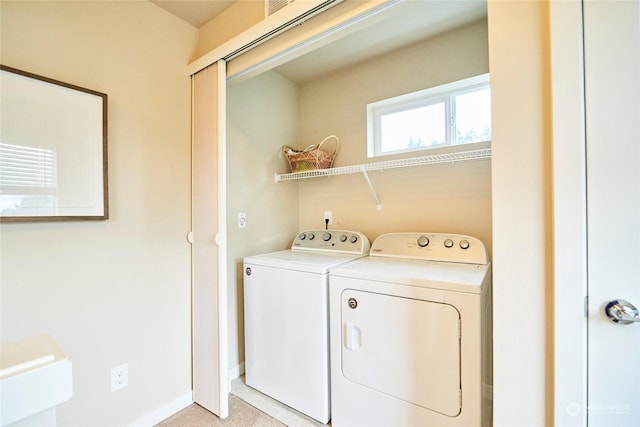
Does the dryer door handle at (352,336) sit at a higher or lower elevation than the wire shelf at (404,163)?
lower

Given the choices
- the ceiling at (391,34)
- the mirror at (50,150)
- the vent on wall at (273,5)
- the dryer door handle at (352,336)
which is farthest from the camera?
the ceiling at (391,34)

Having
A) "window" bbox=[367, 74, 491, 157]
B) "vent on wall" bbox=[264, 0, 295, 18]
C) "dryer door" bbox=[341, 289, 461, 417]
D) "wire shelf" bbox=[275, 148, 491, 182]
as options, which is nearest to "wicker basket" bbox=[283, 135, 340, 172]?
"wire shelf" bbox=[275, 148, 491, 182]

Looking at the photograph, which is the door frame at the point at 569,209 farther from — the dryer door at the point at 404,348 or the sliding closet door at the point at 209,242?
the sliding closet door at the point at 209,242

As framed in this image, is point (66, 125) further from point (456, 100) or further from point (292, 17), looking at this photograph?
point (456, 100)

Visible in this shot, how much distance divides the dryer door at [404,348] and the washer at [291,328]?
0.18 meters

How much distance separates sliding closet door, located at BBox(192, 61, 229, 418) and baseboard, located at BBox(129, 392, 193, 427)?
2.2 inches

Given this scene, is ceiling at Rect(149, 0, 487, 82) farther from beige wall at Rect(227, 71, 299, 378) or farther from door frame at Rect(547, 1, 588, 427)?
door frame at Rect(547, 1, 588, 427)

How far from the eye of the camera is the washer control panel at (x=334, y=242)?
2025 mm

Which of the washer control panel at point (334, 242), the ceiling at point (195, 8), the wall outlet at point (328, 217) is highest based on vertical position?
the ceiling at point (195, 8)

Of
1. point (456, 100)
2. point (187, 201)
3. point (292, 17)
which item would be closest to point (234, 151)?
point (187, 201)

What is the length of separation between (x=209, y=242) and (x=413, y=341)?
1.25 m

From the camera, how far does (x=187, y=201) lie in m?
1.76

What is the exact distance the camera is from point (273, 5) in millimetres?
1347

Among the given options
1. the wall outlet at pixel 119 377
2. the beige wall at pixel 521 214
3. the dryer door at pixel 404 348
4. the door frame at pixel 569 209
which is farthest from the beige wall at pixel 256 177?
the door frame at pixel 569 209
